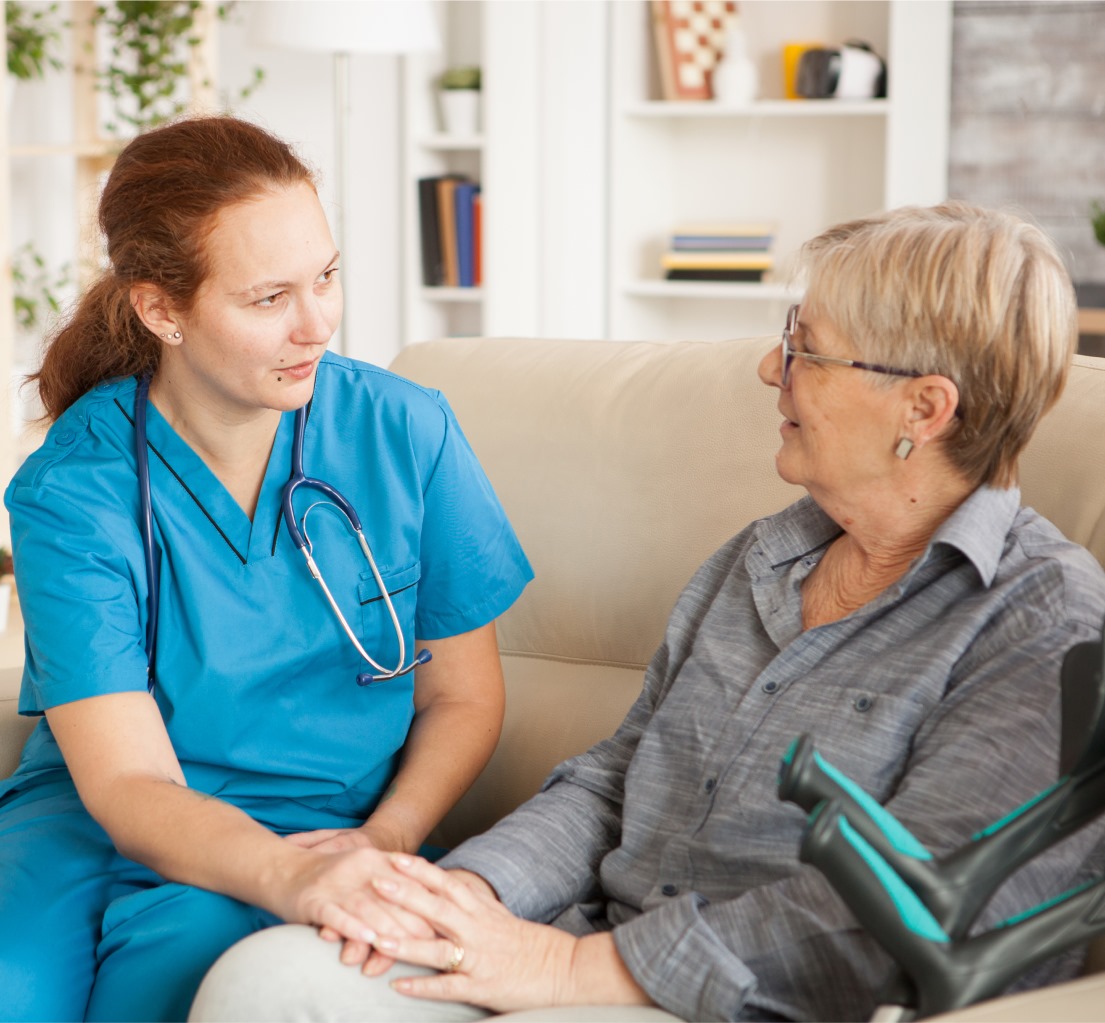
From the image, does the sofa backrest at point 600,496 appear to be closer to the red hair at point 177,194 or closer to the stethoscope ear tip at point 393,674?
the stethoscope ear tip at point 393,674

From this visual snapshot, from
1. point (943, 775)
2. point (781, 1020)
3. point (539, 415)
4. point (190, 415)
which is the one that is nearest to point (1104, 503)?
point (943, 775)

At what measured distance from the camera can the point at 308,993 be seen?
109 centimetres

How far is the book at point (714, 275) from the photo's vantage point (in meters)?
3.92

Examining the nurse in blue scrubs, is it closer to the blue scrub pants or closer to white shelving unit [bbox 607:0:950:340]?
the blue scrub pants

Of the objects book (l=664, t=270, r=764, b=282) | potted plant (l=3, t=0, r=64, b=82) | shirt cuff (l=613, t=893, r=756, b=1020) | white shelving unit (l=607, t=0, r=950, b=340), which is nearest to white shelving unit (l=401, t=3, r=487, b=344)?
white shelving unit (l=607, t=0, r=950, b=340)

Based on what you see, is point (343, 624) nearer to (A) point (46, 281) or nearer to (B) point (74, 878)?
(B) point (74, 878)

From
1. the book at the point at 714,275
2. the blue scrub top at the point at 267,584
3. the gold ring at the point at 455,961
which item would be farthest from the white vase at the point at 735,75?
the gold ring at the point at 455,961

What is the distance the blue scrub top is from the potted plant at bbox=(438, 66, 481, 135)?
2.56 m

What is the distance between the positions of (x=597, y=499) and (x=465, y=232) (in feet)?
8.06

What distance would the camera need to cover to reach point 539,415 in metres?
1.80

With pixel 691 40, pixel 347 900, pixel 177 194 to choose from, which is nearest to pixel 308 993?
pixel 347 900

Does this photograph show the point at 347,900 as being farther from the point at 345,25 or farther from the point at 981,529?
the point at 345,25

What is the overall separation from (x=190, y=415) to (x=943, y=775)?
83 cm

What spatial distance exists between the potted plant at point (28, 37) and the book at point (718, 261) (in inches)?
67.5
